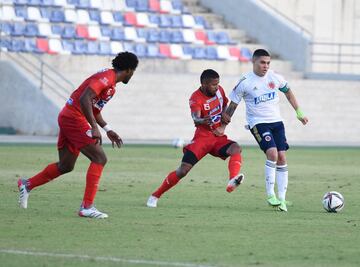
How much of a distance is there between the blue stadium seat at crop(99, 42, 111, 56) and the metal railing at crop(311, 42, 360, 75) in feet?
24.1

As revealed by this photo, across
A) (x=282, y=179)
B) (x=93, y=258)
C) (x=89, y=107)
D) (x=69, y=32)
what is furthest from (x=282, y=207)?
(x=69, y=32)

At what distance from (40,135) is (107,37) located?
550cm

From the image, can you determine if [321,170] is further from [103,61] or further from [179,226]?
[103,61]

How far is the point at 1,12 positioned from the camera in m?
35.3

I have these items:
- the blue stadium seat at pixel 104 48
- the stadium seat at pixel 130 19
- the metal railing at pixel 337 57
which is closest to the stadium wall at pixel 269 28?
the metal railing at pixel 337 57

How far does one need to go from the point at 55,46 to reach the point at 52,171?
21.5 meters

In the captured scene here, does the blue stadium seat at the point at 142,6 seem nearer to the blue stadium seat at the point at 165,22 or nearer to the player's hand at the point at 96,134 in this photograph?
the blue stadium seat at the point at 165,22

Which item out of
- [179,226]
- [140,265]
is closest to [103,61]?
[179,226]

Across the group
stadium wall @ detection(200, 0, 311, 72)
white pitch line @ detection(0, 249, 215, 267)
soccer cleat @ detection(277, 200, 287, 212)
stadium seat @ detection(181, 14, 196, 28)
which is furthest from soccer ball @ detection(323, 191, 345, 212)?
stadium seat @ detection(181, 14, 196, 28)

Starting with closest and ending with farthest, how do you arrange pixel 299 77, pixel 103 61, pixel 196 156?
pixel 196 156
pixel 103 61
pixel 299 77

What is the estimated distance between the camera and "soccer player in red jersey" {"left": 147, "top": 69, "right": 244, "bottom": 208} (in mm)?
14930

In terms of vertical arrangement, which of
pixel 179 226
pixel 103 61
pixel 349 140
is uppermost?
pixel 179 226

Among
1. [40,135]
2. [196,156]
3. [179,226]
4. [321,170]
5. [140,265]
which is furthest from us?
[40,135]

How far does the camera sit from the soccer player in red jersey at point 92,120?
13.1 meters
